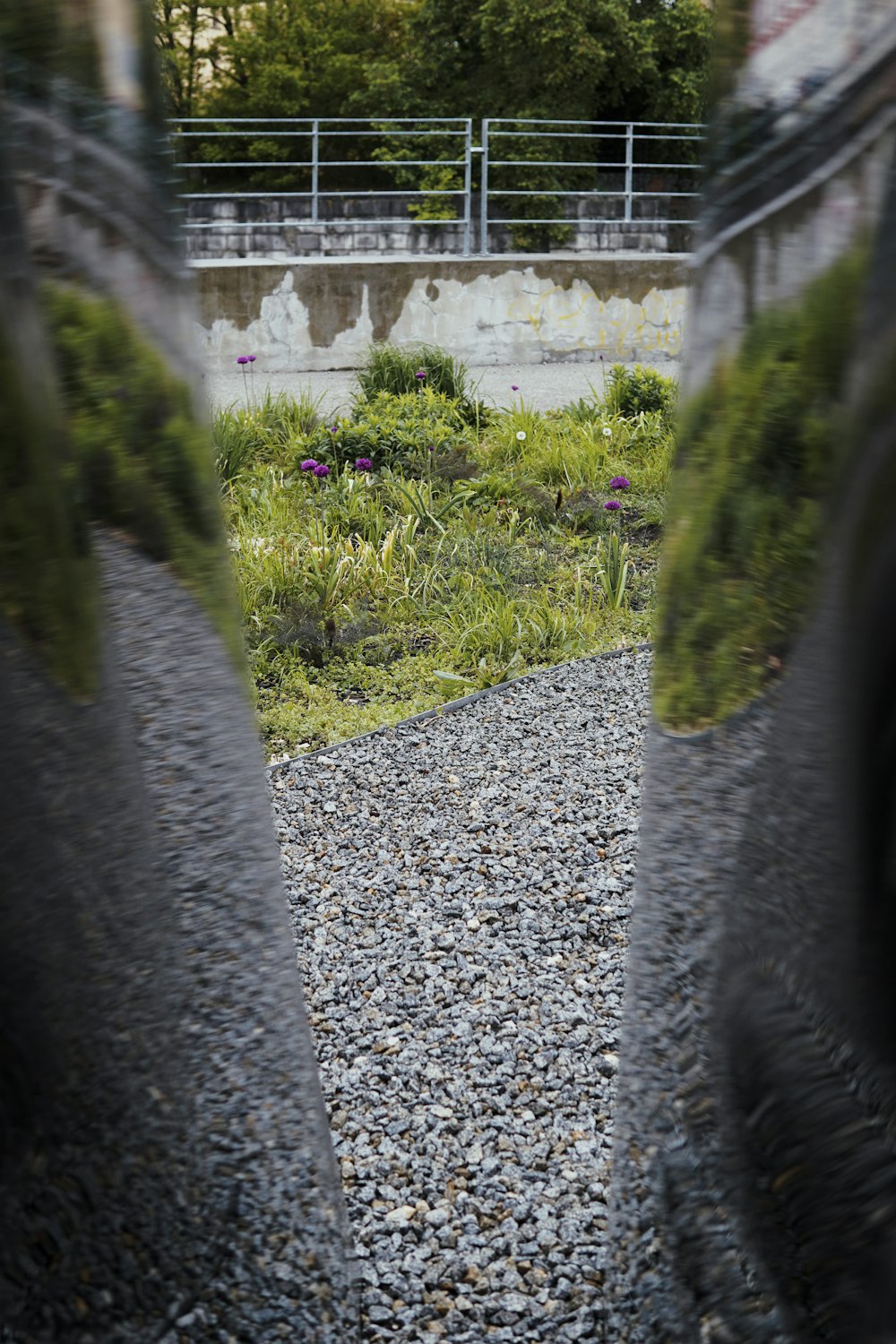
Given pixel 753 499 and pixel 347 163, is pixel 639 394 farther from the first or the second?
pixel 753 499

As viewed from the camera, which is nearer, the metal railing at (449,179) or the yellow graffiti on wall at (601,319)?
the yellow graffiti on wall at (601,319)

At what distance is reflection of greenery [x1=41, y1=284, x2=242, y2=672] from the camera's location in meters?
1.12

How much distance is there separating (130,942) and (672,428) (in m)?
5.86

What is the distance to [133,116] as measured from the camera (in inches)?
45.0

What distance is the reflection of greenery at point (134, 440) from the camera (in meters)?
1.12

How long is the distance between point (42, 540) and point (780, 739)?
2.38 feet

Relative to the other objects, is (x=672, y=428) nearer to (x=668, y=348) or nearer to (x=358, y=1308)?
(x=668, y=348)

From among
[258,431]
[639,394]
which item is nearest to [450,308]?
[639,394]

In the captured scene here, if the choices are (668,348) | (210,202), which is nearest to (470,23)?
(210,202)

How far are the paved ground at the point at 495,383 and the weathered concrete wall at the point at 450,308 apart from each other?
7.8 inches

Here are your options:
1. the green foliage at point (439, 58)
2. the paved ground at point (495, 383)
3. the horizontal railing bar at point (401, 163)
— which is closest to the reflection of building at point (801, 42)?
the paved ground at point (495, 383)

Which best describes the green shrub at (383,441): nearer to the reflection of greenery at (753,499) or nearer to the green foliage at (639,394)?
the green foliage at (639,394)

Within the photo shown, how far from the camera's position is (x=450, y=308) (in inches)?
401

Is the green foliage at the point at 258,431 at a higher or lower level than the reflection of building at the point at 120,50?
lower
